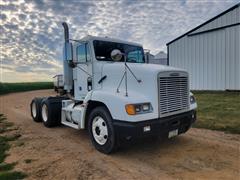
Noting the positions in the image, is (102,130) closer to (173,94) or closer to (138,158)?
(138,158)

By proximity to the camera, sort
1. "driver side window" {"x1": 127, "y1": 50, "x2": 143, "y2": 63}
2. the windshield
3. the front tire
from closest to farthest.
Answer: the windshield, "driver side window" {"x1": 127, "y1": 50, "x2": 143, "y2": 63}, the front tire

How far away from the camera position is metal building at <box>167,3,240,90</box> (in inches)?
614

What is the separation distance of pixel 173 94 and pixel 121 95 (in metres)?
1.13

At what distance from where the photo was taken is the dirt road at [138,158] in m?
4.10

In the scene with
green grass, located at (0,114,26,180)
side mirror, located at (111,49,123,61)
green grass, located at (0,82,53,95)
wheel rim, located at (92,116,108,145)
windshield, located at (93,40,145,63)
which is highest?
windshield, located at (93,40,145,63)

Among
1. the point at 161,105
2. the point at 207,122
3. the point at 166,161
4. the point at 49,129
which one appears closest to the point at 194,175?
the point at 166,161

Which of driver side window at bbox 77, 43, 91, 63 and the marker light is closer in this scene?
the marker light

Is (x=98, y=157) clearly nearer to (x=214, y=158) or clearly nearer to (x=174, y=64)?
(x=214, y=158)

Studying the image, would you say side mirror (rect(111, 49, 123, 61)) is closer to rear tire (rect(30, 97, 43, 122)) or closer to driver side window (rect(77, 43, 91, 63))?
driver side window (rect(77, 43, 91, 63))

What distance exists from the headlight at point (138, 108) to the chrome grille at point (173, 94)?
29 cm

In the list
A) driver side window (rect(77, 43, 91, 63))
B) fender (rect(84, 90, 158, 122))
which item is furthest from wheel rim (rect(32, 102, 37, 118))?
fender (rect(84, 90, 158, 122))

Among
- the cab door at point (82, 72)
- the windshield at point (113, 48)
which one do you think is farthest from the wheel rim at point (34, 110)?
the windshield at point (113, 48)

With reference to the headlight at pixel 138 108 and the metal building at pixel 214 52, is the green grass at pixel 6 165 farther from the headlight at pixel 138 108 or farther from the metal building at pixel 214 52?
the metal building at pixel 214 52

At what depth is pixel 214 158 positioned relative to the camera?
4.71 meters
